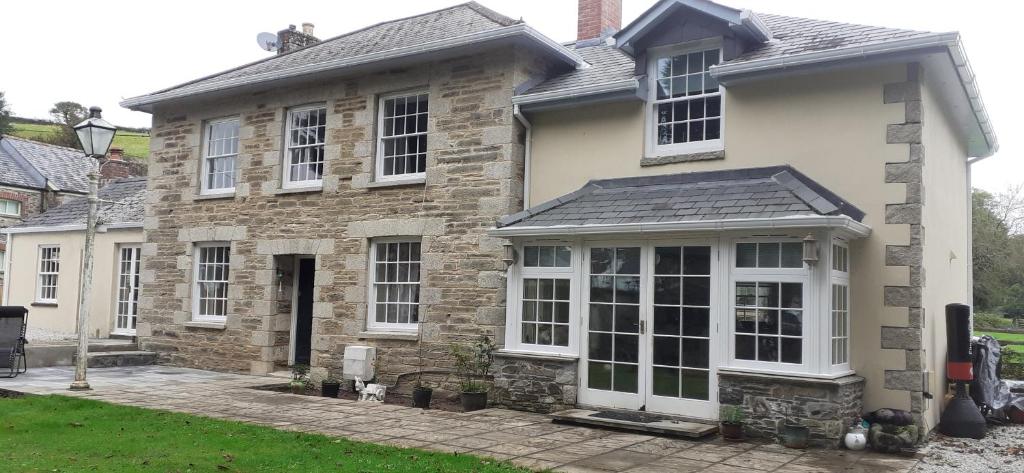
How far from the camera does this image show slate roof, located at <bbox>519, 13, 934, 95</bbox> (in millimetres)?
9672

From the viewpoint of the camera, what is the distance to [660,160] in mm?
10828

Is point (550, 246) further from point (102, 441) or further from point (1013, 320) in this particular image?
point (1013, 320)

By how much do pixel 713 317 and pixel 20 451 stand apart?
23.5 feet

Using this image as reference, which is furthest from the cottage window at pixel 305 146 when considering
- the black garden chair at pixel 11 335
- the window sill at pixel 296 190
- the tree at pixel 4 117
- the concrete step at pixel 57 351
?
the tree at pixel 4 117

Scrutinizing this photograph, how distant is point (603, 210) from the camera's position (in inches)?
406

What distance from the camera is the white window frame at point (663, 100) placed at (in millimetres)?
10531

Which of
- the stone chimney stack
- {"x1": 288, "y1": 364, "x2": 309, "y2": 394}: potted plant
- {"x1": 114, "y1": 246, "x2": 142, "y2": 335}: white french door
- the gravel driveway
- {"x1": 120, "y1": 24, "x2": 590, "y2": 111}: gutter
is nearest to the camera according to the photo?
the gravel driveway

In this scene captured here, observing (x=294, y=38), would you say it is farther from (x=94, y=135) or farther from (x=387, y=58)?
(x=94, y=135)

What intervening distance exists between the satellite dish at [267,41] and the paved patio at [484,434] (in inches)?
355

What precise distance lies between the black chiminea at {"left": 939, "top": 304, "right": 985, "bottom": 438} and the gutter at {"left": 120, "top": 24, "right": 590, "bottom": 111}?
6.30m

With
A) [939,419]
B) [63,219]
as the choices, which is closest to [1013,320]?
[939,419]

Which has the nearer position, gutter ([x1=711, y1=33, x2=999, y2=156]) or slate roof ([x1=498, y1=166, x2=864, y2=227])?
gutter ([x1=711, y1=33, x2=999, y2=156])

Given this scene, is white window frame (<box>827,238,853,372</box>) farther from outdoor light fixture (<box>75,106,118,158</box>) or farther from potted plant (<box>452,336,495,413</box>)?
outdoor light fixture (<box>75,106,118,158</box>)

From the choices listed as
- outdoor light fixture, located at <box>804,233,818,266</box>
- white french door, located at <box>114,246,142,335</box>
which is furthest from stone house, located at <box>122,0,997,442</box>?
white french door, located at <box>114,246,142,335</box>
